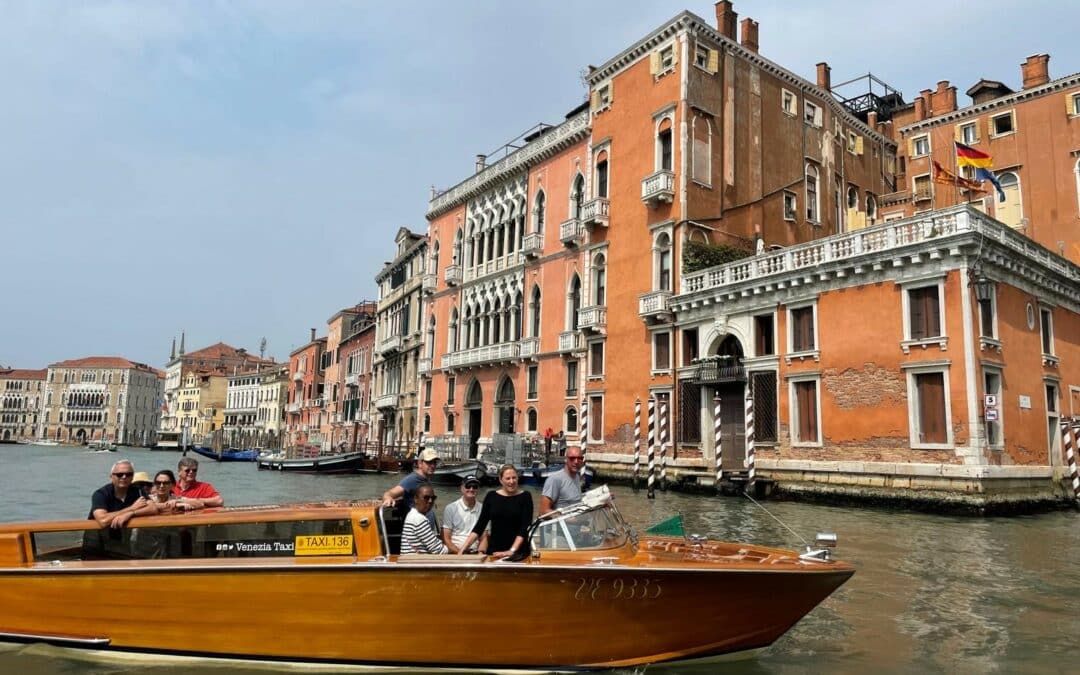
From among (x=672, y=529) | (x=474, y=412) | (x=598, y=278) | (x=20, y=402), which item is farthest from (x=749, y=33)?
(x=20, y=402)

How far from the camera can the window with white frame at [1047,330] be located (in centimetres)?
1772

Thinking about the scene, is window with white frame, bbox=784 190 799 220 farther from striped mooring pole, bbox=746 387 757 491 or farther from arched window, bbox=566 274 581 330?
striped mooring pole, bbox=746 387 757 491

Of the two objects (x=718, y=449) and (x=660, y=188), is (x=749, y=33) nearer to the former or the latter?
(x=660, y=188)

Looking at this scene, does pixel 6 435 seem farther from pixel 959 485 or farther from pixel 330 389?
pixel 959 485

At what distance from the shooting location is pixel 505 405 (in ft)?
96.1

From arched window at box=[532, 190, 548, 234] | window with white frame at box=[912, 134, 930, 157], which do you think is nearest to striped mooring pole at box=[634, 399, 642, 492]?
arched window at box=[532, 190, 548, 234]

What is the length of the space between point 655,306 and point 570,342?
4456 mm

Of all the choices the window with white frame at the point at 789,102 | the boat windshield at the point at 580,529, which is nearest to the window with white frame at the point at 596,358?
the window with white frame at the point at 789,102

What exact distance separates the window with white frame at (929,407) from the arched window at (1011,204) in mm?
13754

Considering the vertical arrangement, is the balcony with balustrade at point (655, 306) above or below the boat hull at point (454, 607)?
above

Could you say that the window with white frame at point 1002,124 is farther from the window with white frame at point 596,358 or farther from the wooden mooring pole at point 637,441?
the wooden mooring pole at point 637,441

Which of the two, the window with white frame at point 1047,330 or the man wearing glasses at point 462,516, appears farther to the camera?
the window with white frame at point 1047,330

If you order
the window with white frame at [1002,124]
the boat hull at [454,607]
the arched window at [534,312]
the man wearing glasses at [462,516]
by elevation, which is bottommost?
the boat hull at [454,607]

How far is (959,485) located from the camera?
1450cm
